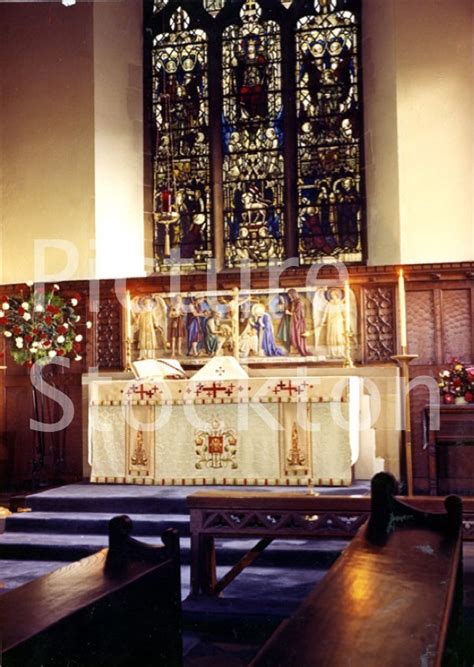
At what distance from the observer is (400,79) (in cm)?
897

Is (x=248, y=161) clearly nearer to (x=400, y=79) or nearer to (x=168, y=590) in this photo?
(x=400, y=79)

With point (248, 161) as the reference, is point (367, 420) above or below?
below

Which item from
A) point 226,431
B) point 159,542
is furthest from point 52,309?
point 159,542

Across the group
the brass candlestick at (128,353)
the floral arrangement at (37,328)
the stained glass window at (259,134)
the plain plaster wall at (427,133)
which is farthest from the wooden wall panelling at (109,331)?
the plain plaster wall at (427,133)

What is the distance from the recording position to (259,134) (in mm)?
10047

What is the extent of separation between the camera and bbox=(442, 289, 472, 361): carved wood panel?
813 cm

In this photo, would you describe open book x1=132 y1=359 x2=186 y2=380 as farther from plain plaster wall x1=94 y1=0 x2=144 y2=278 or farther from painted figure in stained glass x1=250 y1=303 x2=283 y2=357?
plain plaster wall x1=94 y1=0 x2=144 y2=278

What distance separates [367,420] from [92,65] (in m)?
5.12

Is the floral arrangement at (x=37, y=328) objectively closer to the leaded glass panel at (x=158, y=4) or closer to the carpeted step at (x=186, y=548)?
the carpeted step at (x=186, y=548)

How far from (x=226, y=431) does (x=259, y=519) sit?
262 centimetres

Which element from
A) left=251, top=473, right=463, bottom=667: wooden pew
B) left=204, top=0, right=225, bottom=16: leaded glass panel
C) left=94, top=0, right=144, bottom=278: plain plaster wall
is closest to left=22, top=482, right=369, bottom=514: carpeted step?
left=94, top=0, right=144, bottom=278: plain plaster wall

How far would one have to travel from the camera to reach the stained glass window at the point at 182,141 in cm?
1004

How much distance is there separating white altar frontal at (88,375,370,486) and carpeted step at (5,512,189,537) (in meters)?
0.85

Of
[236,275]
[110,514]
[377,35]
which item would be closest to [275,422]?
[110,514]
